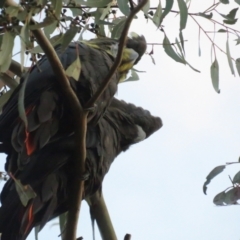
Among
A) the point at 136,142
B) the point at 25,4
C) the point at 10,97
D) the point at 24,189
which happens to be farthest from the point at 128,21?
the point at 136,142

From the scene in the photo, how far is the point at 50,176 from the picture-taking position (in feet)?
5.09

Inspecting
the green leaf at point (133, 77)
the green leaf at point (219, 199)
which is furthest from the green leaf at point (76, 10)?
the green leaf at point (219, 199)

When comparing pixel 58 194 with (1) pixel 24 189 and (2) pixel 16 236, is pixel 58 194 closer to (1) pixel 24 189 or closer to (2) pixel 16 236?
(2) pixel 16 236

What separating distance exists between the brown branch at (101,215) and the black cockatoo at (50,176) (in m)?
0.02

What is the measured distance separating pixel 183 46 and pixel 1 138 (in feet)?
1.69

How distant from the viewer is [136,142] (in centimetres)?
190

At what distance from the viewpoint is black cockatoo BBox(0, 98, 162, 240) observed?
56.7 inches

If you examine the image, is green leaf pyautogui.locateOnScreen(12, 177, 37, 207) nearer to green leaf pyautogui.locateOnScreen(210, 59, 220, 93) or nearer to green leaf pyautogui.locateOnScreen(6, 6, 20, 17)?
green leaf pyautogui.locateOnScreen(6, 6, 20, 17)

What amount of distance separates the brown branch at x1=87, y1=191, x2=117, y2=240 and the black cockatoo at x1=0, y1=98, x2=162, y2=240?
0.02m

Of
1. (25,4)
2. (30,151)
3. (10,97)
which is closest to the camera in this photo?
(25,4)

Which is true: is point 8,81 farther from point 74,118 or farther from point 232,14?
point 232,14

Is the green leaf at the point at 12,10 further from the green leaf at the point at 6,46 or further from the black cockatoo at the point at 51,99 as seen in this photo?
the black cockatoo at the point at 51,99

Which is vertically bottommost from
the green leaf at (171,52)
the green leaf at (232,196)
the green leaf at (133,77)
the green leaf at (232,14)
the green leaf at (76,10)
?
the green leaf at (232,196)

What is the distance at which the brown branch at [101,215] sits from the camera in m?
1.54
